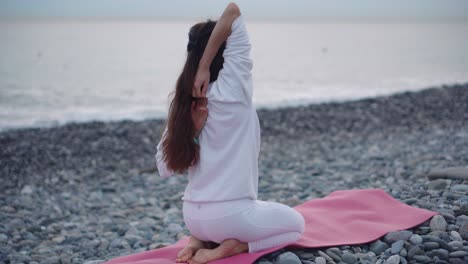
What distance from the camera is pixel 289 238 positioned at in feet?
13.5

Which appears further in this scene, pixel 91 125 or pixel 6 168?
pixel 91 125

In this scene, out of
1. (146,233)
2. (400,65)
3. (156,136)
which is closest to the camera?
(146,233)

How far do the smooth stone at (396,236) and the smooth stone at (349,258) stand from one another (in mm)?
405

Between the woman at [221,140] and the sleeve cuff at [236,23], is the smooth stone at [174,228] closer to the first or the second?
the woman at [221,140]

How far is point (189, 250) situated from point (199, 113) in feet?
3.24

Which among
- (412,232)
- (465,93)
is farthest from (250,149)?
(465,93)

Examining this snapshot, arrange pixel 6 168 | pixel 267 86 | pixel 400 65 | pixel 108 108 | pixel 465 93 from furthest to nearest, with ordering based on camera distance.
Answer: pixel 400 65, pixel 267 86, pixel 108 108, pixel 465 93, pixel 6 168

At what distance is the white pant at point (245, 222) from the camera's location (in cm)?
387

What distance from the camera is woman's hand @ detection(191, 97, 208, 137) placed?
12.7 feet

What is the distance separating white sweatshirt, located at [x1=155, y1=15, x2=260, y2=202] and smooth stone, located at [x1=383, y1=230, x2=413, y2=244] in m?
1.14

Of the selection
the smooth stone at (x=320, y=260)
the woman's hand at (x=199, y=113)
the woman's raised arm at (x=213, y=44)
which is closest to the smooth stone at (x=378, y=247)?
the smooth stone at (x=320, y=260)

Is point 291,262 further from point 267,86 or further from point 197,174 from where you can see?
point 267,86

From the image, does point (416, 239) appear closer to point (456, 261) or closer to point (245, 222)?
point (456, 261)

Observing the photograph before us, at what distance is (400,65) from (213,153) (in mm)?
37176
